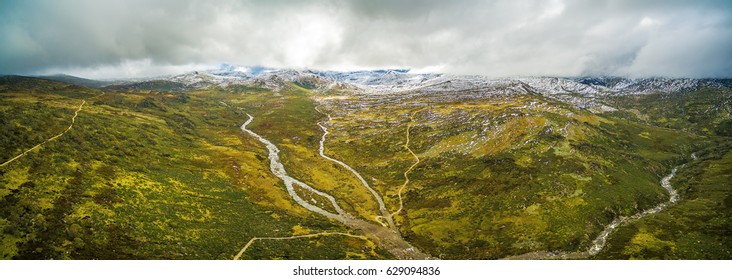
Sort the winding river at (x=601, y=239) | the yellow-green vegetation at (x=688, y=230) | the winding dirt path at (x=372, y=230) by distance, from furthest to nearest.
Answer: the winding dirt path at (x=372, y=230)
the winding river at (x=601, y=239)
the yellow-green vegetation at (x=688, y=230)

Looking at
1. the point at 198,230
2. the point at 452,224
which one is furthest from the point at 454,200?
the point at 198,230

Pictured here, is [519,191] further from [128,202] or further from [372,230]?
[128,202]

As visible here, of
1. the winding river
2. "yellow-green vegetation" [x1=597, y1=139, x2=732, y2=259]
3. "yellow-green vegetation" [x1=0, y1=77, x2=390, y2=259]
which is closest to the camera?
"yellow-green vegetation" [x1=0, y1=77, x2=390, y2=259]

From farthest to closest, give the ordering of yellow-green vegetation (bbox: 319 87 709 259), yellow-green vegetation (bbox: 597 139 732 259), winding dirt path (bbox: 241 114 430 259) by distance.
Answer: yellow-green vegetation (bbox: 319 87 709 259) → winding dirt path (bbox: 241 114 430 259) → yellow-green vegetation (bbox: 597 139 732 259)

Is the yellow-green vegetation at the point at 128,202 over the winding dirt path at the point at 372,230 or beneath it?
over

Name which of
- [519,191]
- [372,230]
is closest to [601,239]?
[519,191]

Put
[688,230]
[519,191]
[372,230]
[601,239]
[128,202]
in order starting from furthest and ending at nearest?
[519,191] < [372,230] < [601,239] < [688,230] < [128,202]

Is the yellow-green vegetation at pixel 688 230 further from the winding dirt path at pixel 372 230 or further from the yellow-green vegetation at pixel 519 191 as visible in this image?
the winding dirt path at pixel 372 230

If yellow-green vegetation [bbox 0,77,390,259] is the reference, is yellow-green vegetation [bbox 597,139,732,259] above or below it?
below

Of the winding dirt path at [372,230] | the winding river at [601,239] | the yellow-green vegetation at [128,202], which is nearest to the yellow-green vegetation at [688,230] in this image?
the winding river at [601,239]

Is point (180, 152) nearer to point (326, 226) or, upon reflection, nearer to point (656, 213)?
point (326, 226)

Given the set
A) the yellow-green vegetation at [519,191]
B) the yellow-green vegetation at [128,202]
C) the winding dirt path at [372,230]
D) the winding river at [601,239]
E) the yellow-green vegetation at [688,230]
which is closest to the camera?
the yellow-green vegetation at [128,202]

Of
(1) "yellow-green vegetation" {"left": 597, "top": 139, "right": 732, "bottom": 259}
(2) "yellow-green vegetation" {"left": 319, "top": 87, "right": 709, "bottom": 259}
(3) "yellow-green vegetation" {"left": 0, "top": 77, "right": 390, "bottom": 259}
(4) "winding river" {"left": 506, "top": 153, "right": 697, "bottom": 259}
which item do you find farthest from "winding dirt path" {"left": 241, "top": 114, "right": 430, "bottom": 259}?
(1) "yellow-green vegetation" {"left": 597, "top": 139, "right": 732, "bottom": 259}

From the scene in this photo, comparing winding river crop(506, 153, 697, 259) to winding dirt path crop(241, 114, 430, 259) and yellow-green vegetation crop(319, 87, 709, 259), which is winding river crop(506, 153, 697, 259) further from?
winding dirt path crop(241, 114, 430, 259)
